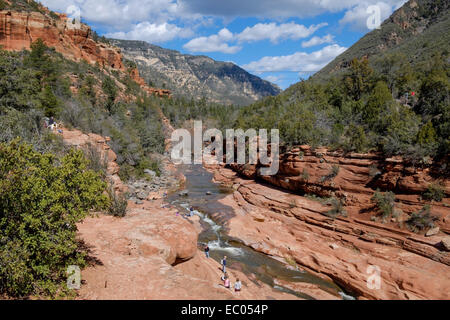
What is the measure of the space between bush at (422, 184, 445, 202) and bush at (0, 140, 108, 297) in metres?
18.1

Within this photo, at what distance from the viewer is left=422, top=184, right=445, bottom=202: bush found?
15.4 metres

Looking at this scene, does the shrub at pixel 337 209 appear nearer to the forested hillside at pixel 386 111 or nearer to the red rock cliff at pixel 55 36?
the forested hillside at pixel 386 111

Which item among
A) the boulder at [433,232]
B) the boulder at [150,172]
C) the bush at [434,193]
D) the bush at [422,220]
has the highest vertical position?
the bush at [434,193]

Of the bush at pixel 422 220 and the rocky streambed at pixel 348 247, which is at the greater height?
the bush at pixel 422 220

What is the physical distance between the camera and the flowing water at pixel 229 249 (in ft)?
46.9

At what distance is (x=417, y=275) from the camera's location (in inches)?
498

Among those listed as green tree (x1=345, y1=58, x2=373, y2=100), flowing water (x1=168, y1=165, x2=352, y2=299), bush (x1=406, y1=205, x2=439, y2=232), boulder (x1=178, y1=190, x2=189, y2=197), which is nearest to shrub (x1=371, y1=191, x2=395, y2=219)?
bush (x1=406, y1=205, x2=439, y2=232)

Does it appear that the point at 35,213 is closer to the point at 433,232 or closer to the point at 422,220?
the point at 433,232

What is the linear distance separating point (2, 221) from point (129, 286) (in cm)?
433

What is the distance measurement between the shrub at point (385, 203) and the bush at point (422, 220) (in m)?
1.20

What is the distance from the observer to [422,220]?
50.5ft

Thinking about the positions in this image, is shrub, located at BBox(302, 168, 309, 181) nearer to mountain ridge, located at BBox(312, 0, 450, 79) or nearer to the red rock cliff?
mountain ridge, located at BBox(312, 0, 450, 79)

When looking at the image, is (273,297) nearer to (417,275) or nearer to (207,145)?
(417,275)

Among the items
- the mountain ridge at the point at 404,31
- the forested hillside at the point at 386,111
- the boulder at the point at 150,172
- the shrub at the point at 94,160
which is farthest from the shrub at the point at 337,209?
the mountain ridge at the point at 404,31
